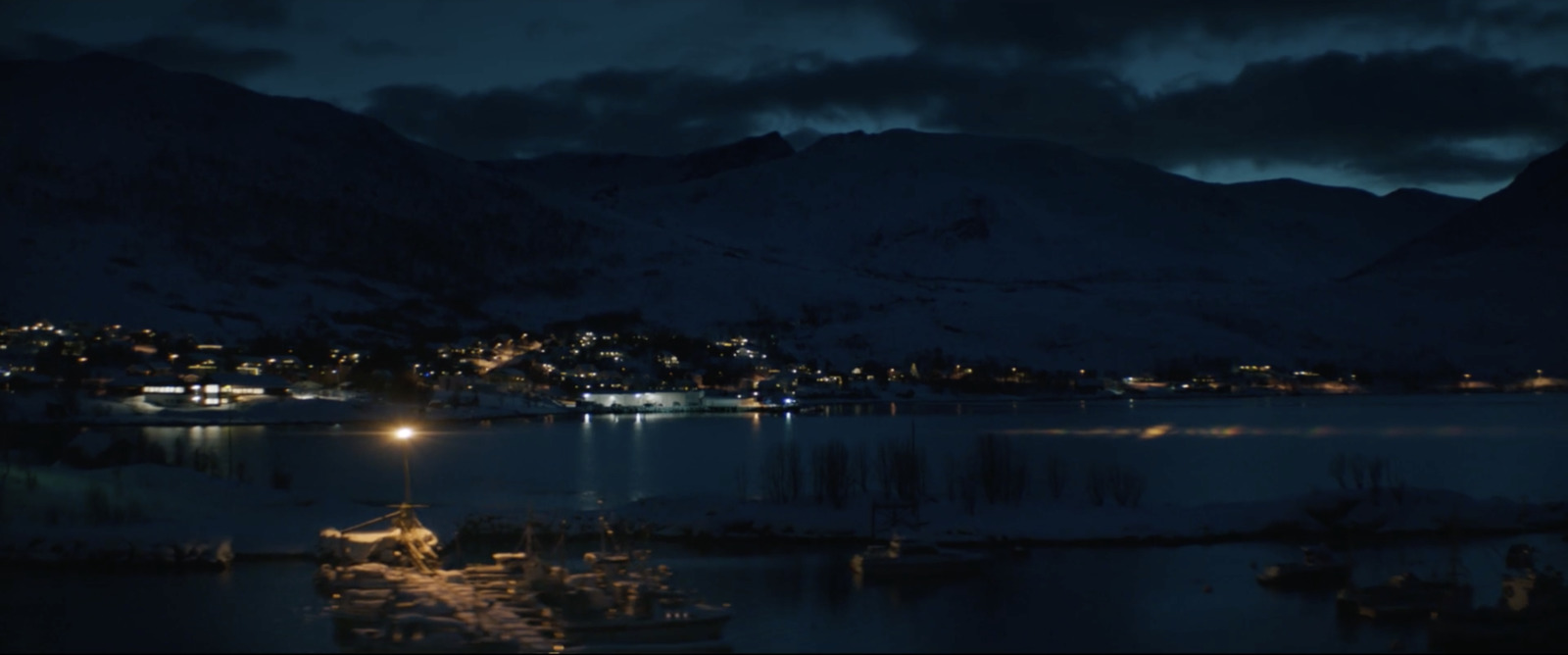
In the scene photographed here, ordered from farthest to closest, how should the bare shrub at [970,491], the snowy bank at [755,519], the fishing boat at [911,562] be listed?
the bare shrub at [970,491] → the snowy bank at [755,519] → the fishing boat at [911,562]

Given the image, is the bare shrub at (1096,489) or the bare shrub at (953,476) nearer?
the bare shrub at (1096,489)

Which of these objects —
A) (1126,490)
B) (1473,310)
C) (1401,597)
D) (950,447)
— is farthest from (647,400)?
(1401,597)

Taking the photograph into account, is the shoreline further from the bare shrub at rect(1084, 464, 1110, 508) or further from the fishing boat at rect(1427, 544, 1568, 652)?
the fishing boat at rect(1427, 544, 1568, 652)

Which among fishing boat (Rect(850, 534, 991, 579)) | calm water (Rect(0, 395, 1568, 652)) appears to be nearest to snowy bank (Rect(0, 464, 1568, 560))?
calm water (Rect(0, 395, 1568, 652))

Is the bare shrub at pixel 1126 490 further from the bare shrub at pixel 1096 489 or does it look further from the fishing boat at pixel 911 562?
the fishing boat at pixel 911 562

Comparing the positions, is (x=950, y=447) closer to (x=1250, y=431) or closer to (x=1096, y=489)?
(x=1250, y=431)

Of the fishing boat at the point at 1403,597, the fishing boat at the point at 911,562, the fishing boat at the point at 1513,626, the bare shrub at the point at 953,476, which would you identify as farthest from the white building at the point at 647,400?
the fishing boat at the point at 1513,626
